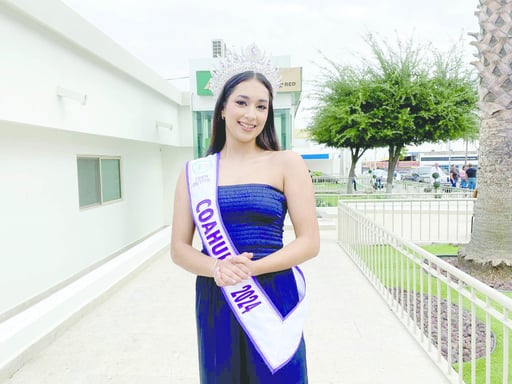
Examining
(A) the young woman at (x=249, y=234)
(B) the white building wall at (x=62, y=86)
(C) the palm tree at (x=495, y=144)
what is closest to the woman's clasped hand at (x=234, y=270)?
(A) the young woman at (x=249, y=234)

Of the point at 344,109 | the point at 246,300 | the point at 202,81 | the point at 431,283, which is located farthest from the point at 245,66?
the point at 344,109

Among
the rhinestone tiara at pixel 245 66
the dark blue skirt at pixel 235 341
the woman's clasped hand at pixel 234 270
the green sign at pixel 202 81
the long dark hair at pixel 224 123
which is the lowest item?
the dark blue skirt at pixel 235 341

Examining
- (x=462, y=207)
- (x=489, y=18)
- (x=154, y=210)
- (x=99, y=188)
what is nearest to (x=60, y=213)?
(x=99, y=188)

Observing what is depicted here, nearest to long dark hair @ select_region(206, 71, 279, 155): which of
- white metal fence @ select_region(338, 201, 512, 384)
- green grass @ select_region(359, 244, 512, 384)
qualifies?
white metal fence @ select_region(338, 201, 512, 384)

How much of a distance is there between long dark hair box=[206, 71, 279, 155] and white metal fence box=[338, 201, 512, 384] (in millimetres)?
1362

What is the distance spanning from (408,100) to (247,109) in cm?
1145

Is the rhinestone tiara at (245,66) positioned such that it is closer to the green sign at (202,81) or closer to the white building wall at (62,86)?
the white building wall at (62,86)

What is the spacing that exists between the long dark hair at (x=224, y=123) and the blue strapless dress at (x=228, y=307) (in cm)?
26

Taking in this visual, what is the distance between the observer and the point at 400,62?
11945mm

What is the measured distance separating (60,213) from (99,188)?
140 centimetres

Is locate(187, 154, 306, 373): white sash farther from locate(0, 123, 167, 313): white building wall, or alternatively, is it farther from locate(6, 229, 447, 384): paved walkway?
locate(0, 123, 167, 313): white building wall

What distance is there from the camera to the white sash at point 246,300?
4.61 feet

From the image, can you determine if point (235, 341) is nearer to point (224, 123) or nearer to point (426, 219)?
point (224, 123)

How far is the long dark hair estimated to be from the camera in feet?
4.87
